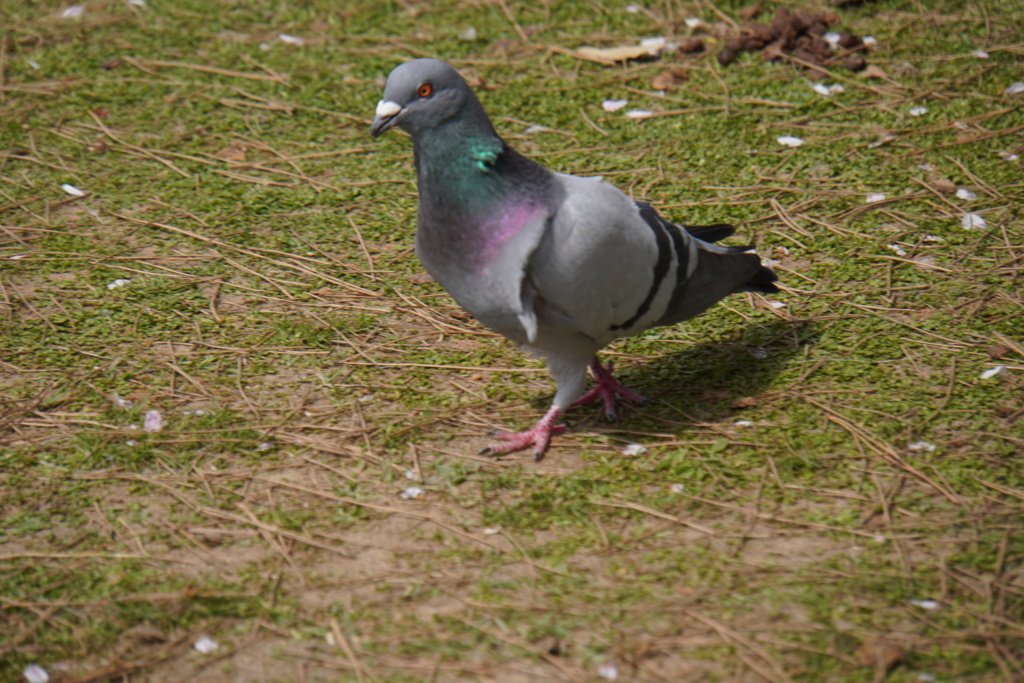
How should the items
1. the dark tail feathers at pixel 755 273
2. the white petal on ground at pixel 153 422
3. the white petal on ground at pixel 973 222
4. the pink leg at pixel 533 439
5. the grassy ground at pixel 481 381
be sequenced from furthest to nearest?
1. the white petal on ground at pixel 973 222
2. the dark tail feathers at pixel 755 273
3. the white petal on ground at pixel 153 422
4. the pink leg at pixel 533 439
5. the grassy ground at pixel 481 381

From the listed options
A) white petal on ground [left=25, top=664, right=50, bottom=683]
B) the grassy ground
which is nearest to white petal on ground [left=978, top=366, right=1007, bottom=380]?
the grassy ground

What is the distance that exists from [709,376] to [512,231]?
1244 mm

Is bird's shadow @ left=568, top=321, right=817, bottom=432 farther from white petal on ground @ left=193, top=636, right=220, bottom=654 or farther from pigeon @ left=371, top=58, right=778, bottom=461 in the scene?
white petal on ground @ left=193, top=636, right=220, bottom=654

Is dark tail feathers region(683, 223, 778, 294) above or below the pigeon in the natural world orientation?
below

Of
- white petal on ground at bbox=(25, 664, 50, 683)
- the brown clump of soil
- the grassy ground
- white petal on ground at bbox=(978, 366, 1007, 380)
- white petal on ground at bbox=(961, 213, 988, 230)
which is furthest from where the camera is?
→ the brown clump of soil

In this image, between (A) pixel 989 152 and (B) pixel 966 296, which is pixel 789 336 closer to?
(B) pixel 966 296

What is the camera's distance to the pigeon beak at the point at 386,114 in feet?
10.9

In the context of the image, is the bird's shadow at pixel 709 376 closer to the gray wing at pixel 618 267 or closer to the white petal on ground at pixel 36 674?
the gray wing at pixel 618 267

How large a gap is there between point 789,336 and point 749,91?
7.42 feet

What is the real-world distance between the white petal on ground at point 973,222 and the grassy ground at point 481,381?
43 mm

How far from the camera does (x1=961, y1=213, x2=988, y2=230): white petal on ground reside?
475cm

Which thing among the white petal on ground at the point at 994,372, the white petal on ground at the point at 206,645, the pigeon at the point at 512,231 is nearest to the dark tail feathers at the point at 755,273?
the pigeon at the point at 512,231

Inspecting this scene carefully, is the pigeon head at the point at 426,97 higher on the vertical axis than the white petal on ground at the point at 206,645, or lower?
higher

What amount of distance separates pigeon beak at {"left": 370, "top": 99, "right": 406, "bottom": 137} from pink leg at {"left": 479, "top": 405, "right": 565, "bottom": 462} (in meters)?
1.16
